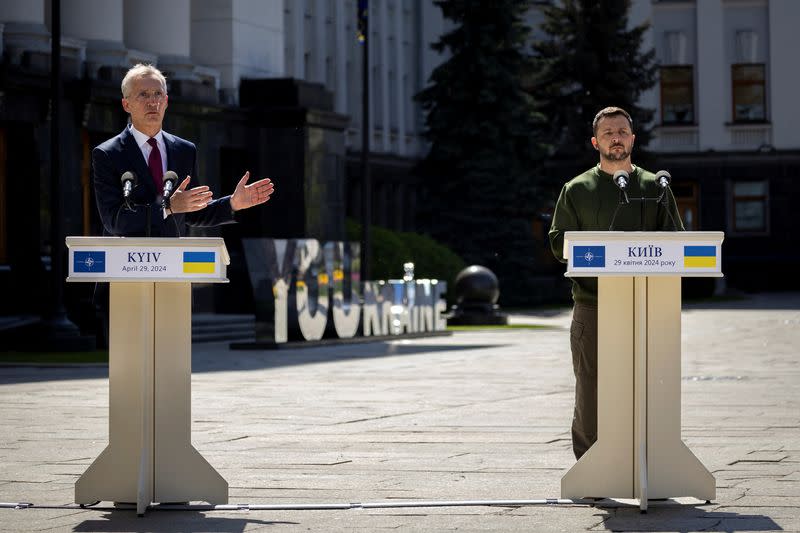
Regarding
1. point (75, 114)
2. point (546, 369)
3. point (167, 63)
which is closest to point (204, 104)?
point (167, 63)

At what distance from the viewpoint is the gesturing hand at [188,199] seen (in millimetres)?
7902

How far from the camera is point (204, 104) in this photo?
33.3 meters

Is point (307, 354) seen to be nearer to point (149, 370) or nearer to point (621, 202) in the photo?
point (149, 370)

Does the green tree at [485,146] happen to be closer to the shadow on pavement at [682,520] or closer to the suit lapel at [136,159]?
the suit lapel at [136,159]

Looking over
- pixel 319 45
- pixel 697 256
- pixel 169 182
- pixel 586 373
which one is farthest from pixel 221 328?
pixel 319 45

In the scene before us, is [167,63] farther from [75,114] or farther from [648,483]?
[648,483]

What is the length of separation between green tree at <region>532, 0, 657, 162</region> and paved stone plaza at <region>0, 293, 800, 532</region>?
2998cm

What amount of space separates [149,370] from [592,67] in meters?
44.8

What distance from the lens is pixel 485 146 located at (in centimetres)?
4838

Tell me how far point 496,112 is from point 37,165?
22032 mm

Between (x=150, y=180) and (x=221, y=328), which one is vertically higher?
(x=150, y=180)

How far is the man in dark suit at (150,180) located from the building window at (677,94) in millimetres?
55203

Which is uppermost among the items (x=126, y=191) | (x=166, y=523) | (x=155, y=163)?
(x=155, y=163)

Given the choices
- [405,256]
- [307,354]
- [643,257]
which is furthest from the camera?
[405,256]
